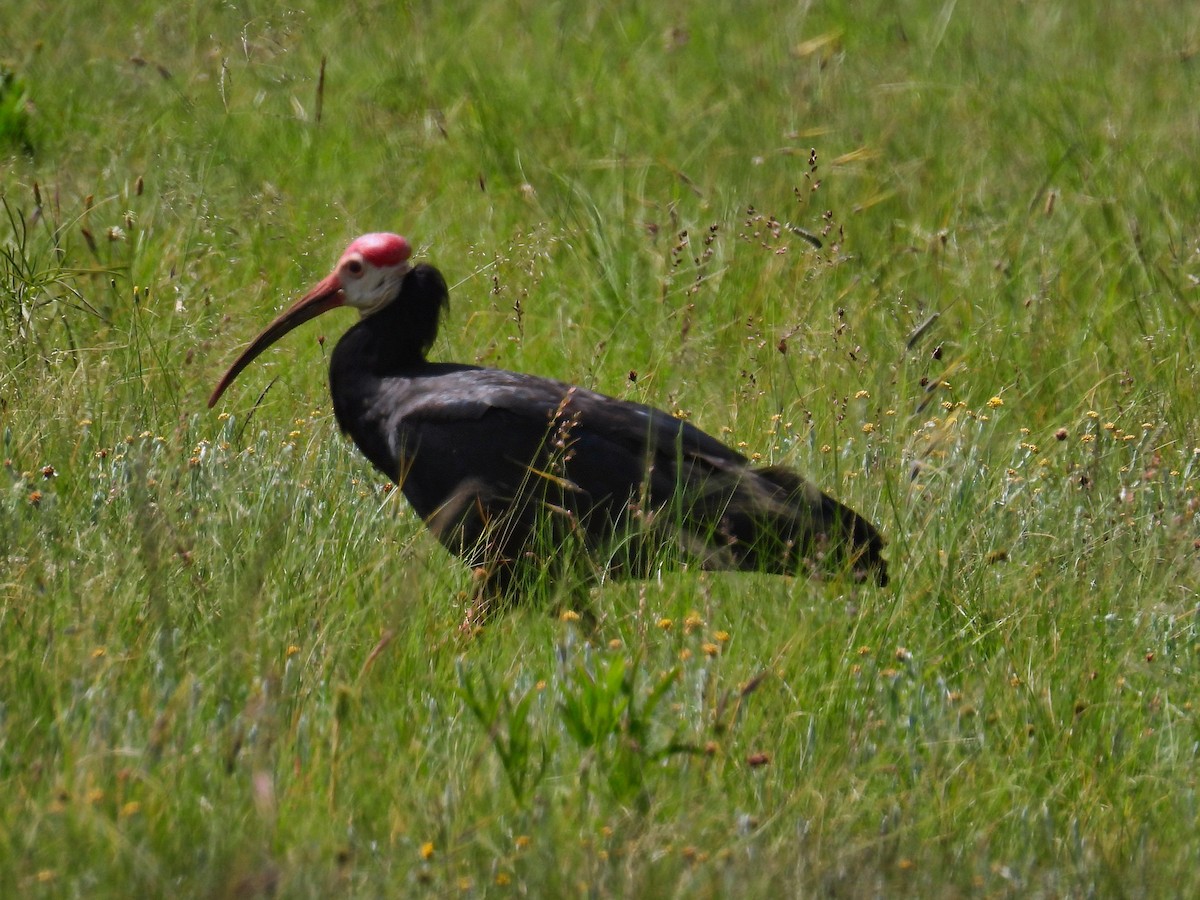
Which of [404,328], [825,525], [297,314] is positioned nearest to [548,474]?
[825,525]

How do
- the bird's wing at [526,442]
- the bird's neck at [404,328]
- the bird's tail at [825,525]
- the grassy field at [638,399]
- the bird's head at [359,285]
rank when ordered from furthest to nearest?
the bird's head at [359,285] < the bird's neck at [404,328] < the bird's wing at [526,442] < the bird's tail at [825,525] < the grassy field at [638,399]

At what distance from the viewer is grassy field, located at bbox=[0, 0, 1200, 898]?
2611mm

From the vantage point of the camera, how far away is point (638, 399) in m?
5.03

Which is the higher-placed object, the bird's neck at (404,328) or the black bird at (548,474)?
the bird's neck at (404,328)

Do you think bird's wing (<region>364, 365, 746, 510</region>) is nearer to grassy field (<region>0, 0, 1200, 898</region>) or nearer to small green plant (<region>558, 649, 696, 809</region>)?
grassy field (<region>0, 0, 1200, 898</region>)

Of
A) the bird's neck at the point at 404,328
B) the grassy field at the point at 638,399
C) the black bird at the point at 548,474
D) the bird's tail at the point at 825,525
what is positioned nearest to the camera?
the grassy field at the point at 638,399

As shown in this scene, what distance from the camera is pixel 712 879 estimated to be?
8.05ft

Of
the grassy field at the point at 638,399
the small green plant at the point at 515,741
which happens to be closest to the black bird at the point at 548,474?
the grassy field at the point at 638,399

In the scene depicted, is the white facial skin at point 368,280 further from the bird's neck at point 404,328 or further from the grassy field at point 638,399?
the grassy field at point 638,399

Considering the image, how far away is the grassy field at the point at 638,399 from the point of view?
8.57 ft

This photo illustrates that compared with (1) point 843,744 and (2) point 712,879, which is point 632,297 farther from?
(2) point 712,879

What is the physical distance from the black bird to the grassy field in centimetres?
15

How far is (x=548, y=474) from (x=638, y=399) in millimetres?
1083

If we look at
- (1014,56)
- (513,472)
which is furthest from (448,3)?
(513,472)
